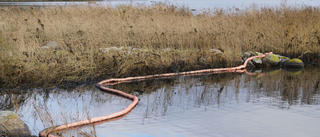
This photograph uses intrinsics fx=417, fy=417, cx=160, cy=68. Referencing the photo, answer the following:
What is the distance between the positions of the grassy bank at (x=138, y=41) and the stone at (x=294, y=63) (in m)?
1.03

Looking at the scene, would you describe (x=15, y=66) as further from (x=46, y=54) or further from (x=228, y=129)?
(x=228, y=129)

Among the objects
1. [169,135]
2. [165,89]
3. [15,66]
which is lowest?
[169,135]

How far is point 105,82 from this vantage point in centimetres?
1020

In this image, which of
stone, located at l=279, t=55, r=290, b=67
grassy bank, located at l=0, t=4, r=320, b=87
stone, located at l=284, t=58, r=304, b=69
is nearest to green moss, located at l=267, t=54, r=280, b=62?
stone, located at l=279, t=55, r=290, b=67

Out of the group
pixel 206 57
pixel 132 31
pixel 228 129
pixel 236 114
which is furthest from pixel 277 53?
pixel 228 129

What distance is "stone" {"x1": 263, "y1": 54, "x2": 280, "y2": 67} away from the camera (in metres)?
13.6

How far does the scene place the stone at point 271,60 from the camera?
13.6 metres

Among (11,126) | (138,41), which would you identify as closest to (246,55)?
(138,41)

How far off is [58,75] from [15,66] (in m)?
1.01

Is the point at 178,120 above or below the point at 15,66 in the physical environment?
below

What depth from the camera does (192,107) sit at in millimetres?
7996

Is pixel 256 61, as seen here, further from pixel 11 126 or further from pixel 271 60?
pixel 11 126

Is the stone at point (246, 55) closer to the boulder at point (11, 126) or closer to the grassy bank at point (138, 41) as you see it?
the grassy bank at point (138, 41)

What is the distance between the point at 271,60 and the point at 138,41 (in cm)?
439
